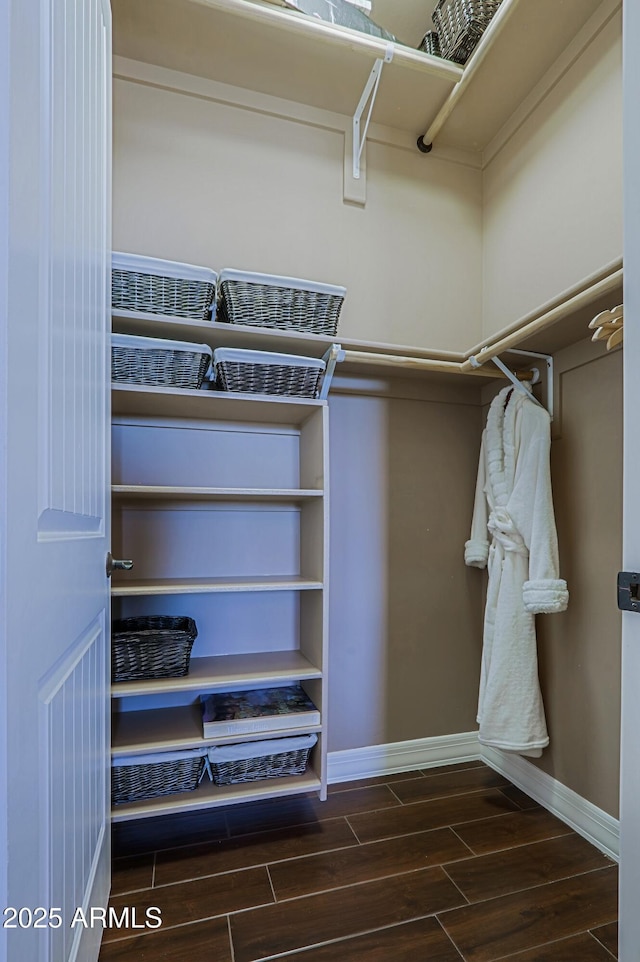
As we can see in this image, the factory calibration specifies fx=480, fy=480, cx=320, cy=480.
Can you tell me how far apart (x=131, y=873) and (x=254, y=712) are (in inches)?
20.8

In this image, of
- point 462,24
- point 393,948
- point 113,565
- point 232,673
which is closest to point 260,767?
point 232,673

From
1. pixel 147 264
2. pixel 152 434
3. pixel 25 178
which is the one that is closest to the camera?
pixel 25 178

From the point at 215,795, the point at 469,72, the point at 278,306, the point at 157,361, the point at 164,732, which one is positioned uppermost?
the point at 469,72

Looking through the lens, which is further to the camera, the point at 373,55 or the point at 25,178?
the point at 373,55

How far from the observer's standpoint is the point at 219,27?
1.57m

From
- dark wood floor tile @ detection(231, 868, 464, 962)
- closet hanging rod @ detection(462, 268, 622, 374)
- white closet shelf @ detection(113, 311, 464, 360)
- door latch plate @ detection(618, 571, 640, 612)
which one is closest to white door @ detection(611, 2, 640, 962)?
door latch plate @ detection(618, 571, 640, 612)

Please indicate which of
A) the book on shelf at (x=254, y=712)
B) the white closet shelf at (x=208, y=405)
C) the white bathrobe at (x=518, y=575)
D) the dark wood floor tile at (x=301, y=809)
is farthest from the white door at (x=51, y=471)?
the white bathrobe at (x=518, y=575)

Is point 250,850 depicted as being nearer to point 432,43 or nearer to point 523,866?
point 523,866

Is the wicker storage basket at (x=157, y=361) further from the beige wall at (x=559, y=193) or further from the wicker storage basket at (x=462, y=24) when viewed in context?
the wicker storage basket at (x=462, y=24)

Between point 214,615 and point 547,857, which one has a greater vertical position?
point 214,615

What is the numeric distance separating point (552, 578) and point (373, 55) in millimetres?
1842

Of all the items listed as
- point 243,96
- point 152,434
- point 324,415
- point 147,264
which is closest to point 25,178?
point 147,264

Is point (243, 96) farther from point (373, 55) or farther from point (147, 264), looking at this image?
point (147, 264)

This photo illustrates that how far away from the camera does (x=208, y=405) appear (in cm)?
155
